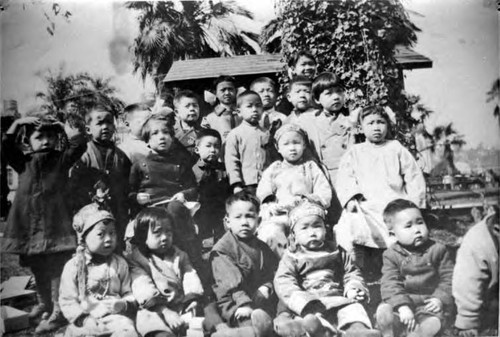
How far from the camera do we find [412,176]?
4797 mm

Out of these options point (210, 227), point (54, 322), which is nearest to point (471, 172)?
point (210, 227)

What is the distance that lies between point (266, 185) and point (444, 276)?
1.54 meters

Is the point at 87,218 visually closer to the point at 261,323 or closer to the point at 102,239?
the point at 102,239

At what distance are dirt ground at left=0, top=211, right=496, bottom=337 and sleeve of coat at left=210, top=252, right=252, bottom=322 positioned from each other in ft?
3.35

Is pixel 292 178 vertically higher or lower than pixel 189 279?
higher

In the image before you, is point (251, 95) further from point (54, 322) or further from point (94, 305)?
point (54, 322)

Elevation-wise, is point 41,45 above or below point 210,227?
above

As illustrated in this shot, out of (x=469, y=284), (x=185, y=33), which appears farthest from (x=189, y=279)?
(x=469, y=284)

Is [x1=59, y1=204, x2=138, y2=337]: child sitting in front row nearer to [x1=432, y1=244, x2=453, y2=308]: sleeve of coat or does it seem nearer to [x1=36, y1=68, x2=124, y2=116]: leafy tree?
[x1=36, y1=68, x2=124, y2=116]: leafy tree

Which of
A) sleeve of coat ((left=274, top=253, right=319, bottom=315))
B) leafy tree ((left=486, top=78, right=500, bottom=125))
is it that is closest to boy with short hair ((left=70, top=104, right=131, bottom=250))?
sleeve of coat ((left=274, top=253, right=319, bottom=315))

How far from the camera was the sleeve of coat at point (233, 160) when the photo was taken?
474 centimetres

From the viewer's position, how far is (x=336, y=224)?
186 inches

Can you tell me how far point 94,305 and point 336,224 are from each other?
6.37ft

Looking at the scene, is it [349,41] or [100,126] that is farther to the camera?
[349,41]
